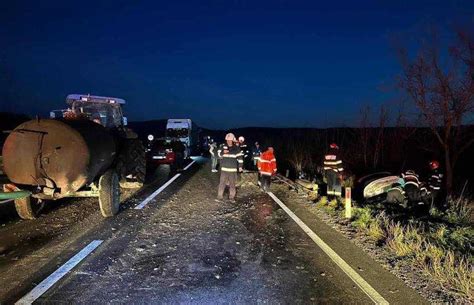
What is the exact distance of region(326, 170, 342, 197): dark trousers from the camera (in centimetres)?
1218

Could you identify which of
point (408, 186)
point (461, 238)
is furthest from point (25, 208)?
point (408, 186)

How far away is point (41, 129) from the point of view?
321 inches

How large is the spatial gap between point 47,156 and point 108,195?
5.23 feet

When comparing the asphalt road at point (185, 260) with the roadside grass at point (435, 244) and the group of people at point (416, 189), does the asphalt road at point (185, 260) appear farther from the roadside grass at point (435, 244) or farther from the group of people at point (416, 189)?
the group of people at point (416, 189)

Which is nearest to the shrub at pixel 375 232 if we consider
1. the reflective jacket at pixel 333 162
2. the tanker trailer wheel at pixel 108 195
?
the reflective jacket at pixel 333 162

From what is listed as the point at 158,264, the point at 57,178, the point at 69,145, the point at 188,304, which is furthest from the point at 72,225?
the point at 188,304

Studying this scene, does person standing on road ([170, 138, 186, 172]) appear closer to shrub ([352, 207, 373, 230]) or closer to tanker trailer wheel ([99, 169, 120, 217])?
tanker trailer wheel ([99, 169, 120, 217])

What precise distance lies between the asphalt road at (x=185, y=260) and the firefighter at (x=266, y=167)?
10.7ft

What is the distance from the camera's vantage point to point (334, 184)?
40.2 ft

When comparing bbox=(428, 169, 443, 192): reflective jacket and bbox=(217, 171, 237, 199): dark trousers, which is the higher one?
bbox=(428, 169, 443, 192): reflective jacket

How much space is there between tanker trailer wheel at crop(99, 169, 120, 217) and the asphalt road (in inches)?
9.9

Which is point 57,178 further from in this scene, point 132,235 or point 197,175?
point 197,175

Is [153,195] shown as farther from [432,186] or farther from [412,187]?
[432,186]

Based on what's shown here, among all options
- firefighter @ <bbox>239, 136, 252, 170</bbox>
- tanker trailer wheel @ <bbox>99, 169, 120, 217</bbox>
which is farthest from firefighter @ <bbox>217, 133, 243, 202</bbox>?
firefighter @ <bbox>239, 136, 252, 170</bbox>
